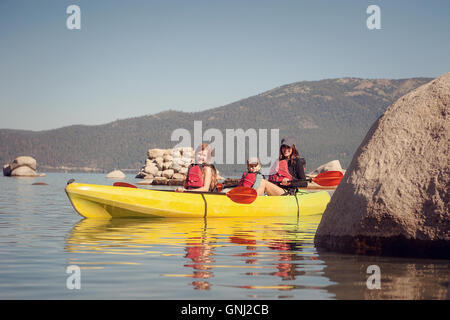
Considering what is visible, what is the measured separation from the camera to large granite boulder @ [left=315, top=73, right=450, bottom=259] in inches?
237

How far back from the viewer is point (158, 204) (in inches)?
466

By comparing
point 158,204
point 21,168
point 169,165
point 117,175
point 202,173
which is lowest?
point 117,175

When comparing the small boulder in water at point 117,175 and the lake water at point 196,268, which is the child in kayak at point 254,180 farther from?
the small boulder in water at point 117,175

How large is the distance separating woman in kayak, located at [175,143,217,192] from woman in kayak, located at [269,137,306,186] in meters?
1.37

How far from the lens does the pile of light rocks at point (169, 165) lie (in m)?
58.0

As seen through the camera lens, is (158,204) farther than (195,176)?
No

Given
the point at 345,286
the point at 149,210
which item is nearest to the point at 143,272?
the point at 345,286

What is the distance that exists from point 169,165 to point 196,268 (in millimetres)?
54771

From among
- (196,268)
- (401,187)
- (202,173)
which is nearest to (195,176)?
(202,173)

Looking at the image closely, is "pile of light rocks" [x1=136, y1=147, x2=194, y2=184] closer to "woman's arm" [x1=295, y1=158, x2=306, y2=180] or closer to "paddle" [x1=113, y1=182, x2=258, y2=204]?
"woman's arm" [x1=295, y1=158, x2=306, y2=180]

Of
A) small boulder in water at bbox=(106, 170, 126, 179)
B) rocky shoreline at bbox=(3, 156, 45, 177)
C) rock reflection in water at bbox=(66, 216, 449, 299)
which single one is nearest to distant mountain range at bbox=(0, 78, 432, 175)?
small boulder in water at bbox=(106, 170, 126, 179)

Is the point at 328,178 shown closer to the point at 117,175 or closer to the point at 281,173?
the point at 281,173

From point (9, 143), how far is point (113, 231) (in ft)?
624
